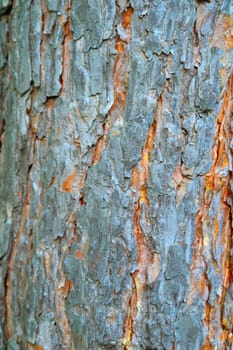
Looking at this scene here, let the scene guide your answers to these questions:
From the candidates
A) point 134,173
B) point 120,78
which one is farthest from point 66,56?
point 134,173

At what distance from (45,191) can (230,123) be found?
0.42m

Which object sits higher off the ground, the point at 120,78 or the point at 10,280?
the point at 120,78

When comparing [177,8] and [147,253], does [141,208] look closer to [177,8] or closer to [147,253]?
[147,253]

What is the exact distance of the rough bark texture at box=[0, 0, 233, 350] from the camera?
1040 millimetres

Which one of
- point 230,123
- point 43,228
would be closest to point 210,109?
point 230,123

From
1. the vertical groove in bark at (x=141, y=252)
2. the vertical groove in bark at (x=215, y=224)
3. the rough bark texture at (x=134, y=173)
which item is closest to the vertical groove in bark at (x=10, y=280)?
the rough bark texture at (x=134, y=173)

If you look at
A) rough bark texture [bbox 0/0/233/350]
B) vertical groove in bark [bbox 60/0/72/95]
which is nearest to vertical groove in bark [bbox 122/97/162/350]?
rough bark texture [bbox 0/0/233/350]

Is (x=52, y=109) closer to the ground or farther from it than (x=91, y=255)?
farther from it

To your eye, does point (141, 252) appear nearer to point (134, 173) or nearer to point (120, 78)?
point (134, 173)

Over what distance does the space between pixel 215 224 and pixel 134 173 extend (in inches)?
8.2

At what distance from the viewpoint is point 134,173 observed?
41.1 inches

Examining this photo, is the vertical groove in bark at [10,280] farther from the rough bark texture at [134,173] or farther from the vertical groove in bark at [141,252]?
the vertical groove in bark at [141,252]

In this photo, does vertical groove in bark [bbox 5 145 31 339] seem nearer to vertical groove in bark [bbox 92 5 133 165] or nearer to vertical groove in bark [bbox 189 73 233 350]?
vertical groove in bark [bbox 92 5 133 165]

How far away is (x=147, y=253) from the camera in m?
1.06
